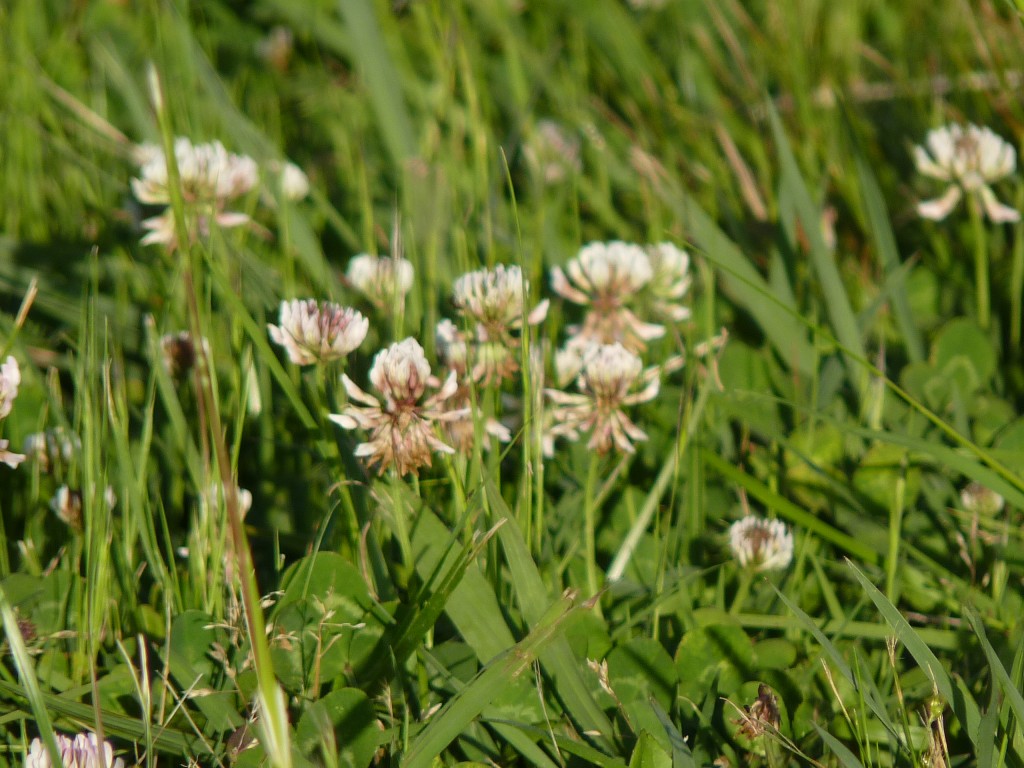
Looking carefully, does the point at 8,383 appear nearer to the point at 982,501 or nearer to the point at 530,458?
the point at 530,458

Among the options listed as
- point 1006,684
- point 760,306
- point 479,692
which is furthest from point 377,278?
point 1006,684

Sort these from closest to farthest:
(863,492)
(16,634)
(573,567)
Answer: (16,634), (573,567), (863,492)

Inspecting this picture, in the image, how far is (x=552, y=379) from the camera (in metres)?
1.51

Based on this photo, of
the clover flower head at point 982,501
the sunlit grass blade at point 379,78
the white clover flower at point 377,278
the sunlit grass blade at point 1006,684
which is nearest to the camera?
the sunlit grass blade at point 1006,684

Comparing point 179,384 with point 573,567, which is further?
point 179,384

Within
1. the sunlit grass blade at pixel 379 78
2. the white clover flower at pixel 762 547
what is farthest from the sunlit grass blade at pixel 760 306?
the sunlit grass blade at pixel 379 78

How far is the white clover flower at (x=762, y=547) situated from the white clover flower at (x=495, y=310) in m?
0.34

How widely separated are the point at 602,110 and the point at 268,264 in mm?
877

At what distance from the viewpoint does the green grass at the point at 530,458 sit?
42.7 inches

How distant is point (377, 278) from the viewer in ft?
5.00

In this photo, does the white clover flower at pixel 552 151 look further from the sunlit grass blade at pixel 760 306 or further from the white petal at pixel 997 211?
the white petal at pixel 997 211

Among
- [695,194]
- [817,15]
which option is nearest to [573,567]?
[695,194]

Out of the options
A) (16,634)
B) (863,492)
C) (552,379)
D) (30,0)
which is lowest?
(863,492)

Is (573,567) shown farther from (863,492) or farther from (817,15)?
(817,15)
